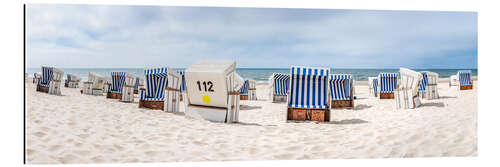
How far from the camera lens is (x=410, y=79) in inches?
243

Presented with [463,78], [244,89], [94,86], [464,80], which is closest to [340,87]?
[244,89]

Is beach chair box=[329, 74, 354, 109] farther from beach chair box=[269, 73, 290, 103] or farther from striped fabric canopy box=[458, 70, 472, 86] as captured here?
striped fabric canopy box=[458, 70, 472, 86]

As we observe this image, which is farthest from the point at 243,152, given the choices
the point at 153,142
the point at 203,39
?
the point at 203,39

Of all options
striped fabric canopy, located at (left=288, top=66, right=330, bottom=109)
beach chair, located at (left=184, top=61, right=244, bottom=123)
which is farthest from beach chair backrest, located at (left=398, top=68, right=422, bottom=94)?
beach chair, located at (left=184, top=61, right=244, bottom=123)

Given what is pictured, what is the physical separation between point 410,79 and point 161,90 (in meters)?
5.67

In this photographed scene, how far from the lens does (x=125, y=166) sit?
3258 mm

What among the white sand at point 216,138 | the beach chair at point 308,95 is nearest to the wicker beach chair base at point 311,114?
the beach chair at point 308,95

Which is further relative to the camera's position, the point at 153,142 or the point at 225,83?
the point at 225,83

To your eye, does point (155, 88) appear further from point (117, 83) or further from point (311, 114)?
point (311, 114)

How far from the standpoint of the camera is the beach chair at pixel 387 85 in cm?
923

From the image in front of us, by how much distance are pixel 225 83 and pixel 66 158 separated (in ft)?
7.42

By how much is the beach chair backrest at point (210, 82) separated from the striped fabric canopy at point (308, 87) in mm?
1257

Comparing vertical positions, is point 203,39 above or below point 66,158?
above

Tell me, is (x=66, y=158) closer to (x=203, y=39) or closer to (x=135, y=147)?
(x=135, y=147)
